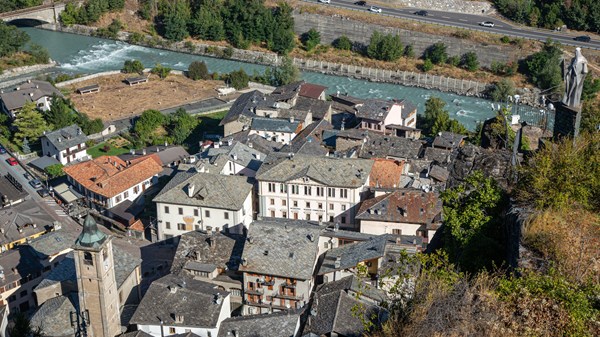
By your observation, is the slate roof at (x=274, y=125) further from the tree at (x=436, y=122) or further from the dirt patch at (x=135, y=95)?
the dirt patch at (x=135, y=95)

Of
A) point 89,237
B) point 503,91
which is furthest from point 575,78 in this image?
point 503,91

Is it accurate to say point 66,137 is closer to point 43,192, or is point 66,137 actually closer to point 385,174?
point 43,192

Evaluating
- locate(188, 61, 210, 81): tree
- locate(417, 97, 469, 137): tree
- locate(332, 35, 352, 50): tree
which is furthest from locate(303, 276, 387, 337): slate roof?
locate(332, 35, 352, 50): tree

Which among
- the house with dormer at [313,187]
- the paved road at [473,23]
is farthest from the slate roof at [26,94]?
the paved road at [473,23]

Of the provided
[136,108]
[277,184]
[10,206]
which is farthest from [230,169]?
[136,108]

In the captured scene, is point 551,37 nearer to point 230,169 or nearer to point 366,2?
point 366,2

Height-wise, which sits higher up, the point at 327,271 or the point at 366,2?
the point at 366,2

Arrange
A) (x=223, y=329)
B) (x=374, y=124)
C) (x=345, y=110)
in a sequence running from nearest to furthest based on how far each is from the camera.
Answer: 1. (x=223, y=329)
2. (x=374, y=124)
3. (x=345, y=110)
